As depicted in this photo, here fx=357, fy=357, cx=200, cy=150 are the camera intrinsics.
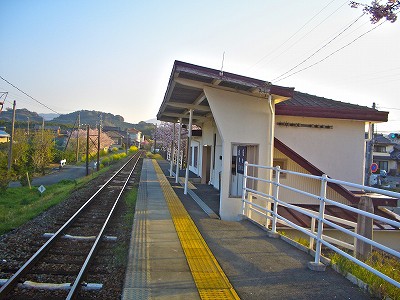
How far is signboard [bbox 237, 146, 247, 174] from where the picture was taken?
1083cm

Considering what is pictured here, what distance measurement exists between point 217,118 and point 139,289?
19.4 feet

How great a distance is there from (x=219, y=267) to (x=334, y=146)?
9925mm

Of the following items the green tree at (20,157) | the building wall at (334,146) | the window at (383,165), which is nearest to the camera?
the building wall at (334,146)

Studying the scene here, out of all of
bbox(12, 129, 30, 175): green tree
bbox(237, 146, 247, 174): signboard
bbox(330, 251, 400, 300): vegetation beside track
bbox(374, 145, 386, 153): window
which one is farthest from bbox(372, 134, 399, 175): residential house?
bbox(330, 251, 400, 300): vegetation beside track

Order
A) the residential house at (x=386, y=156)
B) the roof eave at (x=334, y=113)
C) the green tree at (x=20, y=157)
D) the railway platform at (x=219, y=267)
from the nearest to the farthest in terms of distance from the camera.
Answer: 1. the railway platform at (x=219, y=267)
2. the roof eave at (x=334, y=113)
3. the green tree at (x=20, y=157)
4. the residential house at (x=386, y=156)

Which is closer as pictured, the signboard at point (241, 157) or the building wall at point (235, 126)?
the building wall at point (235, 126)

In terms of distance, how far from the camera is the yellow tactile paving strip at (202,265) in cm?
417

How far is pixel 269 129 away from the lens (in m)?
9.90

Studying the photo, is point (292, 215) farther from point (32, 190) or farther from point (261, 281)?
point (32, 190)

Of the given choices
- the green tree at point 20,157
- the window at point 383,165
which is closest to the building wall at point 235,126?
the green tree at point 20,157

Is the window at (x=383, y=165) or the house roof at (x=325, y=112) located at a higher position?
the house roof at (x=325, y=112)

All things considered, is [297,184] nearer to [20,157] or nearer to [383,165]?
[20,157]

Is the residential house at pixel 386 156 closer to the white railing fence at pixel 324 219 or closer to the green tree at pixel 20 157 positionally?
the green tree at pixel 20 157

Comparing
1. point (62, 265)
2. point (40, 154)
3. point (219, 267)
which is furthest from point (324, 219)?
point (40, 154)
